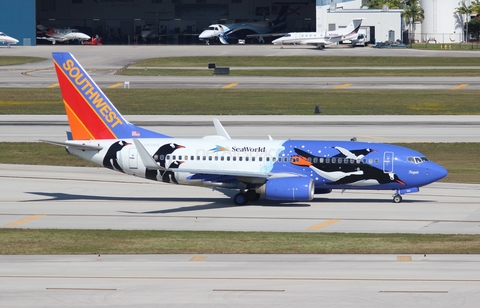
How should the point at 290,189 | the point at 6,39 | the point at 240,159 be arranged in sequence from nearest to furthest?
the point at 290,189 → the point at 240,159 → the point at 6,39

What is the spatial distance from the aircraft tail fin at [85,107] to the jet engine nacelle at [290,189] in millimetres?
8272

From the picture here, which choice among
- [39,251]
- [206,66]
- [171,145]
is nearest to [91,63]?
[206,66]

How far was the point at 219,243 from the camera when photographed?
1201 inches

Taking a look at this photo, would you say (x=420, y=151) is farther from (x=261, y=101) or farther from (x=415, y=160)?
(x=261, y=101)

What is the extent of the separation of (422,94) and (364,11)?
2829 inches

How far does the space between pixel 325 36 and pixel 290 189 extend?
359 ft

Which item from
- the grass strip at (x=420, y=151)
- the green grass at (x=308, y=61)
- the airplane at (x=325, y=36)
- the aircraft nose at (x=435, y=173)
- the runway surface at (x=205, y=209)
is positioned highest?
the airplane at (x=325, y=36)

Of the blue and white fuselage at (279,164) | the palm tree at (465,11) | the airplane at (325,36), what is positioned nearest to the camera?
the blue and white fuselage at (279,164)

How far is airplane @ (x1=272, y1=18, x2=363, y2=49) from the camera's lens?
472 feet

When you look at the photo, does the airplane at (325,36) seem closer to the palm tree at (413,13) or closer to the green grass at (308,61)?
the green grass at (308,61)

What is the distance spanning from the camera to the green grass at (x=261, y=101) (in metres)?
74.1

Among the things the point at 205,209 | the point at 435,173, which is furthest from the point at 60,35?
the point at 435,173

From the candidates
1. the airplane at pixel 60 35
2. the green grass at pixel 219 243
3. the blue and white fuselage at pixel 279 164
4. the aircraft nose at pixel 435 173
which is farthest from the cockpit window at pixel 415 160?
the airplane at pixel 60 35
